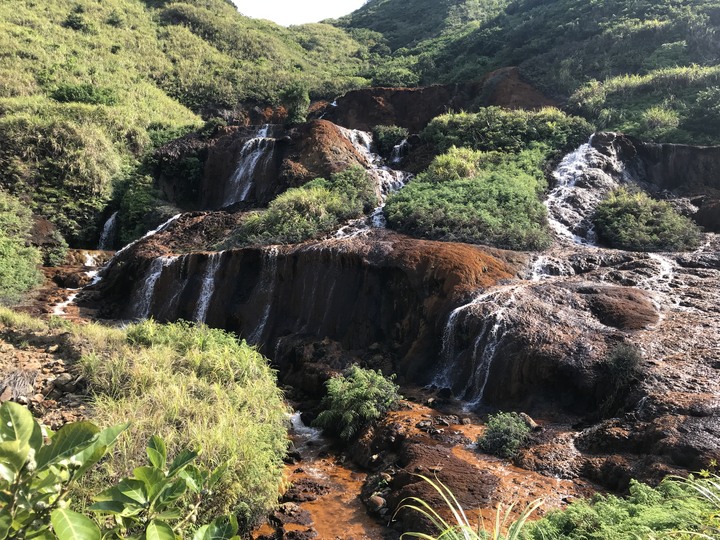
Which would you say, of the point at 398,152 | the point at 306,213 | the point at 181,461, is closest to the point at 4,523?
the point at 181,461

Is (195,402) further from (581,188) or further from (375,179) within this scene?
(581,188)

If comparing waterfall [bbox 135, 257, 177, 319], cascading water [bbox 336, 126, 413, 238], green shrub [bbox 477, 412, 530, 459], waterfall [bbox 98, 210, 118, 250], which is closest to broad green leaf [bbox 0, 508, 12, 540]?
green shrub [bbox 477, 412, 530, 459]

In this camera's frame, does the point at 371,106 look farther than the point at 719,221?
Yes

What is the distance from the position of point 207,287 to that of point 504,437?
10535mm

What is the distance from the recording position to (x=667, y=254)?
1392 centimetres

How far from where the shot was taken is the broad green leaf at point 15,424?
5.03 feet

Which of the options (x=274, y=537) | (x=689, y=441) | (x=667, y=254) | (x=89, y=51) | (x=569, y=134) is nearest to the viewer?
(x=274, y=537)

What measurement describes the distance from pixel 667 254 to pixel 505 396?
24.9 feet

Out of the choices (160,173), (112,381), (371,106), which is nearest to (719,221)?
(112,381)

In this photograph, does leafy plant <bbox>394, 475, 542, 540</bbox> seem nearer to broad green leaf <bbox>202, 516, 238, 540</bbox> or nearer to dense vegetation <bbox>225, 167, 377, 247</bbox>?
broad green leaf <bbox>202, 516, 238, 540</bbox>

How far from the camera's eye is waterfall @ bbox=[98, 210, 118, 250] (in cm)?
2159

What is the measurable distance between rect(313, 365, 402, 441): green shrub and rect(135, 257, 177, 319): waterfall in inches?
337

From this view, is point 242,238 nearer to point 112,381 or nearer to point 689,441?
point 112,381

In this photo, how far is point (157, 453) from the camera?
190 cm
